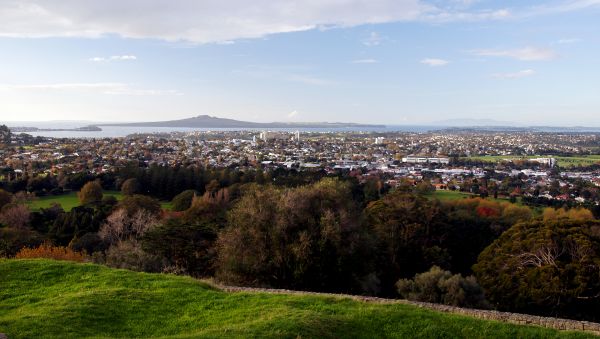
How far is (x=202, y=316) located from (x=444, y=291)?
26.3 feet

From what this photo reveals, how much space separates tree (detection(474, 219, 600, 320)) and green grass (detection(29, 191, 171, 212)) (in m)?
28.3

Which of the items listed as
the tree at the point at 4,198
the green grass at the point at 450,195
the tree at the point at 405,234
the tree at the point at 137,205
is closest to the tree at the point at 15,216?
the tree at the point at 4,198

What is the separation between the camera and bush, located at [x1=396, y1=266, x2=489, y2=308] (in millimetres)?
13633

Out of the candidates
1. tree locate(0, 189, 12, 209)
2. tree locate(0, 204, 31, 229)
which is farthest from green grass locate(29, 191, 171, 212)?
tree locate(0, 204, 31, 229)

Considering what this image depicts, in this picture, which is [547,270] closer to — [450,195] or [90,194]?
[450,195]

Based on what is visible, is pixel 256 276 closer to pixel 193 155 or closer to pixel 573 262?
pixel 573 262

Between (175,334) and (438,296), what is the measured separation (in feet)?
28.9

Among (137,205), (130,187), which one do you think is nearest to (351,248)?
(137,205)

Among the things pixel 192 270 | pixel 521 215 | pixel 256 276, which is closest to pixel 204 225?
pixel 192 270

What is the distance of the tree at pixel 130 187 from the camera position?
42375 millimetres

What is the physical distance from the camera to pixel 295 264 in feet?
48.1

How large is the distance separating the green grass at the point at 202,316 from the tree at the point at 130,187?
108 feet

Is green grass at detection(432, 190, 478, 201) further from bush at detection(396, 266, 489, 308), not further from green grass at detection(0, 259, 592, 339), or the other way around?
green grass at detection(0, 259, 592, 339)

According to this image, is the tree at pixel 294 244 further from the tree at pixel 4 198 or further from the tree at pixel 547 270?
the tree at pixel 4 198
